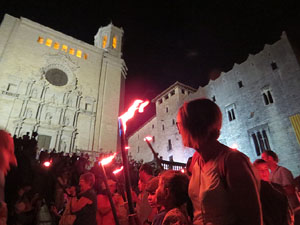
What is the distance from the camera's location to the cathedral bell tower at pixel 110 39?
30266mm

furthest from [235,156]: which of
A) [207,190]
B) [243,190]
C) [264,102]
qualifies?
[264,102]

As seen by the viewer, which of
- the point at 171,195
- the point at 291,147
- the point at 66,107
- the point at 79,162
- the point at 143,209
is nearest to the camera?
the point at 171,195

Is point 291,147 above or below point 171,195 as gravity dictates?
above

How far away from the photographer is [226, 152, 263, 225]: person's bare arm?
43.2 inches

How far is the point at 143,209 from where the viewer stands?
346 cm

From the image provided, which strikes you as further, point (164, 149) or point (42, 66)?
point (164, 149)

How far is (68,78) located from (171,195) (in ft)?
82.4

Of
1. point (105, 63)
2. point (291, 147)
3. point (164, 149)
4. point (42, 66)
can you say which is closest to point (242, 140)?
point (291, 147)

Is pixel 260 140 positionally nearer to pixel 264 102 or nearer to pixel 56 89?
pixel 264 102

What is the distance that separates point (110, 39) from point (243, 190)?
33.0m

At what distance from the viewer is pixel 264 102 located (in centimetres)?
1728

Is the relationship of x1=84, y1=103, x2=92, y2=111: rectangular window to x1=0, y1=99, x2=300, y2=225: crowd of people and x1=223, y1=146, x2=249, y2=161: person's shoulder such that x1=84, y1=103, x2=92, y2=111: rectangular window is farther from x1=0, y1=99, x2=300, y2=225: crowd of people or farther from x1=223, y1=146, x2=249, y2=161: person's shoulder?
x1=223, y1=146, x2=249, y2=161: person's shoulder

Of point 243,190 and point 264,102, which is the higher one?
point 264,102

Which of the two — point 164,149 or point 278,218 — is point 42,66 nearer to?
point 164,149
